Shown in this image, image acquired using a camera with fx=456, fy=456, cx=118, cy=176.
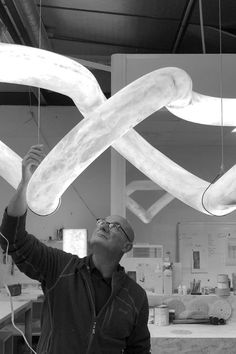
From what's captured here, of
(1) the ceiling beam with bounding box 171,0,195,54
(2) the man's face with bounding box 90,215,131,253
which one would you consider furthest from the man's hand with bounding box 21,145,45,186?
(1) the ceiling beam with bounding box 171,0,195,54

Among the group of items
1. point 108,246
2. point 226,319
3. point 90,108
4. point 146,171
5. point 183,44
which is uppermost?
point 183,44

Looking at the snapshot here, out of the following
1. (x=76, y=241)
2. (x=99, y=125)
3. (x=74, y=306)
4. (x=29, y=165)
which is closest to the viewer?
(x=99, y=125)

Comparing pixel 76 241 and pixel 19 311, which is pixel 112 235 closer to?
pixel 19 311

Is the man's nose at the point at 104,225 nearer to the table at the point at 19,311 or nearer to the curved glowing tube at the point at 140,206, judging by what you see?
the curved glowing tube at the point at 140,206

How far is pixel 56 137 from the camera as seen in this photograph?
22.4 ft

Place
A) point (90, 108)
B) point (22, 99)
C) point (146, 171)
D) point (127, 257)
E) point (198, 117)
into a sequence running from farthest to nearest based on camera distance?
1. point (22, 99)
2. point (127, 257)
3. point (198, 117)
4. point (146, 171)
5. point (90, 108)

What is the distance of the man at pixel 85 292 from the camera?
1832mm

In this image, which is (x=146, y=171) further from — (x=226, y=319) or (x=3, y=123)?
(x=3, y=123)

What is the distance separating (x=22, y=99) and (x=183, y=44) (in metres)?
2.73

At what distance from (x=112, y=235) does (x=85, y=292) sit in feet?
0.90

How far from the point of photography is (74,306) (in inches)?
74.1

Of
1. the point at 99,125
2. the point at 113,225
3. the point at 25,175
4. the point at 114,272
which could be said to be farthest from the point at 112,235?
the point at 99,125

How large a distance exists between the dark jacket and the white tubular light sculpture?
0.36 metres

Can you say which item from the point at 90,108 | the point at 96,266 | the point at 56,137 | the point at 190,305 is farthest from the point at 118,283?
the point at 56,137
